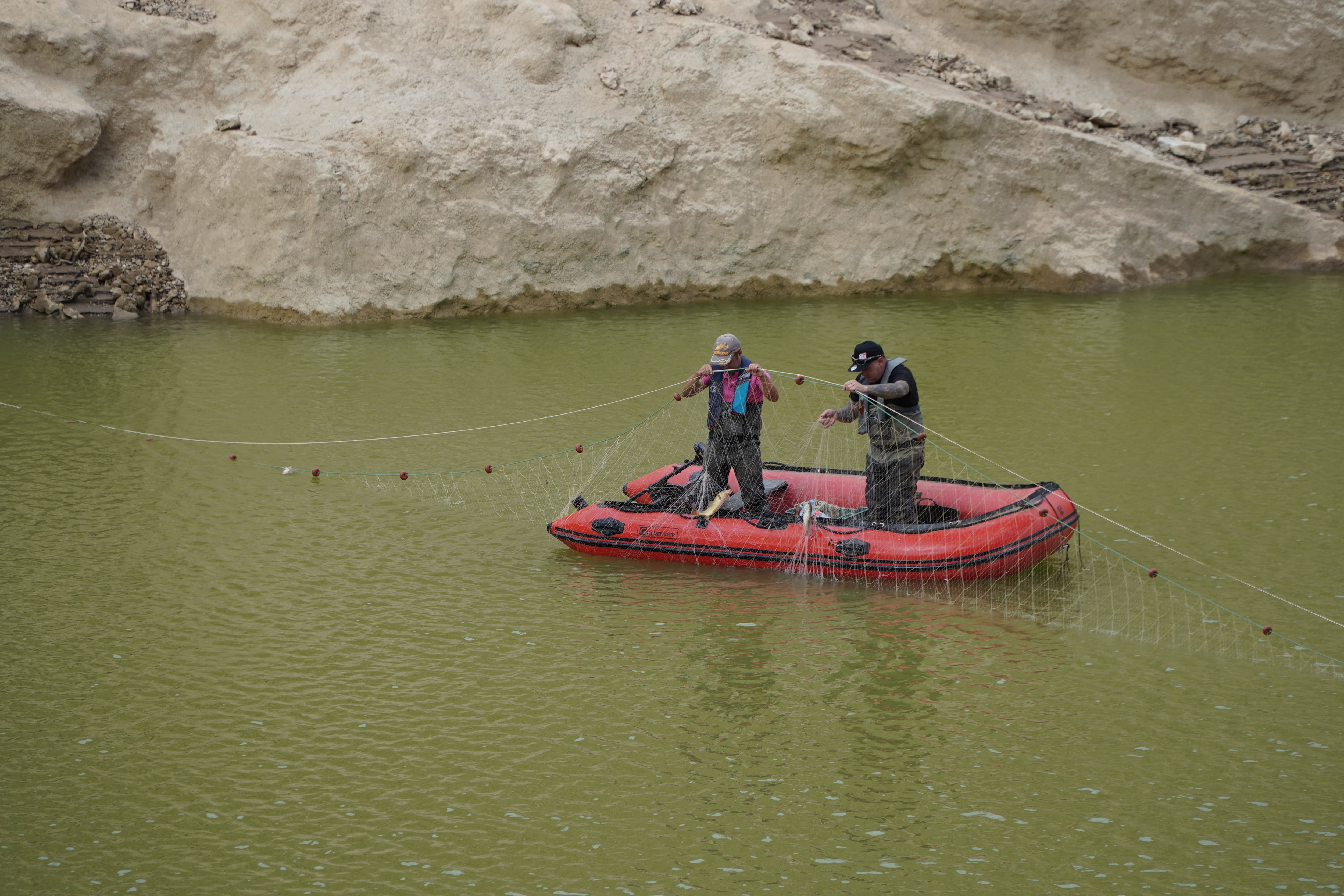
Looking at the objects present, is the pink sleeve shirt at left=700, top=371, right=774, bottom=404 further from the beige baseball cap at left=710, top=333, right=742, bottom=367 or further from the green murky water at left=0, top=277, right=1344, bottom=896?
the green murky water at left=0, top=277, right=1344, bottom=896

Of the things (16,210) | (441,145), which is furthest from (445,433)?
(16,210)

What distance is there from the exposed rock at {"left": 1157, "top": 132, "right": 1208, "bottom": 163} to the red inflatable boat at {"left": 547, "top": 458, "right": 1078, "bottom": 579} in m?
13.7

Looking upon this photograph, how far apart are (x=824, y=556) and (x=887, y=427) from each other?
3.16 feet

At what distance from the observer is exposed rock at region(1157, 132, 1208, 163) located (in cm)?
2019

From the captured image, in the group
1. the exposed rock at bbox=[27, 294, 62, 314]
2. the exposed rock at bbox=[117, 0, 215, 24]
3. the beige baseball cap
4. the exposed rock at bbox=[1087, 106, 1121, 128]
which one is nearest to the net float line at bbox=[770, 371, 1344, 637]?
the beige baseball cap

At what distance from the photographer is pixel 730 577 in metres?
8.41

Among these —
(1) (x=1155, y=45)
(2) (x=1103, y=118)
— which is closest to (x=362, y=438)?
(2) (x=1103, y=118)

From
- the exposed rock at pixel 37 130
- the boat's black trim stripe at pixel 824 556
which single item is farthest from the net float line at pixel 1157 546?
the exposed rock at pixel 37 130

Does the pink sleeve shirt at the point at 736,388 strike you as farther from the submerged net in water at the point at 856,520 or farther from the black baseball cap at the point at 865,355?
the black baseball cap at the point at 865,355

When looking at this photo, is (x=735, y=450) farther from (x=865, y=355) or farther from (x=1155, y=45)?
(x=1155, y=45)

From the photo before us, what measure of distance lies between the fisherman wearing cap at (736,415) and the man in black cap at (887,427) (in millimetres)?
501

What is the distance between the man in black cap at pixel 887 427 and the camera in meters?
8.15

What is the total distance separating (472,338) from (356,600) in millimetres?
8486

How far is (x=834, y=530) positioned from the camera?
817 cm
